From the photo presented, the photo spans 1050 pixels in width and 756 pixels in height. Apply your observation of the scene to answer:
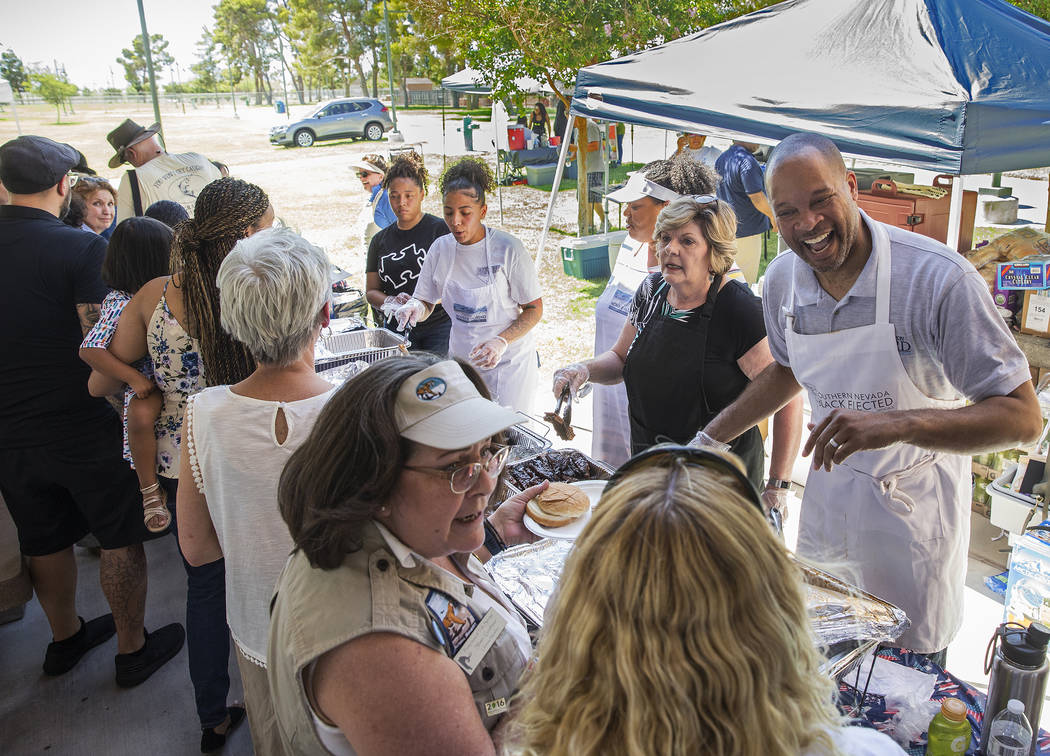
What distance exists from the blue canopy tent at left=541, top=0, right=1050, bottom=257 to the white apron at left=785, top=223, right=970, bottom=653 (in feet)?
4.37

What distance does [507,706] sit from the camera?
3.74 ft

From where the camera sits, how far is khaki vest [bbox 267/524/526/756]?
3.45 ft

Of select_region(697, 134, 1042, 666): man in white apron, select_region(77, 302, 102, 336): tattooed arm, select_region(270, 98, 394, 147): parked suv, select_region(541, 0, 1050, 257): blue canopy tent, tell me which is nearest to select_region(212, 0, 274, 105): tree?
select_region(270, 98, 394, 147): parked suv

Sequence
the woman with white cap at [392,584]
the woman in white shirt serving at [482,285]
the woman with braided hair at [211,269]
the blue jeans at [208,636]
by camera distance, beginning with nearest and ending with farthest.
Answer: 1. the woman with white cap at [392,584]
2. the woman with braided hair at [211,269]
3. the blue jeans at [208,636]
4. the woman in white shirt serving at [482,285]

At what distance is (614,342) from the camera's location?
3.28 metres

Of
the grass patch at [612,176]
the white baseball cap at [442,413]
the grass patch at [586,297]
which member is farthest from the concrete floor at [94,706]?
the grass patch at [612,176]

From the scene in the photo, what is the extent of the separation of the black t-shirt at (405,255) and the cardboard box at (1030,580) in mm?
2978

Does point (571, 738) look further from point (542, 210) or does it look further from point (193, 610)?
point (542, 210)

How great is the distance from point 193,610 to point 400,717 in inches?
72.6

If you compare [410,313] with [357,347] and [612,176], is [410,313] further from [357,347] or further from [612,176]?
[612,176]

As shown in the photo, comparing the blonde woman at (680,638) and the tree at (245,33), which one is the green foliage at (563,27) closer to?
the blonde woman at (680,638)

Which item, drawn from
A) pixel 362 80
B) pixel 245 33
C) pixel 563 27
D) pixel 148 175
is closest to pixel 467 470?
pixel 148 175

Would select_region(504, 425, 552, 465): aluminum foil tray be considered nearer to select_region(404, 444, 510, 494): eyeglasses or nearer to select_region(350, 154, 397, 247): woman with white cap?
select_region(404, 444, 510, 494): eyeglasses

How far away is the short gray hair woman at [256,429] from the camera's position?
1.76m
